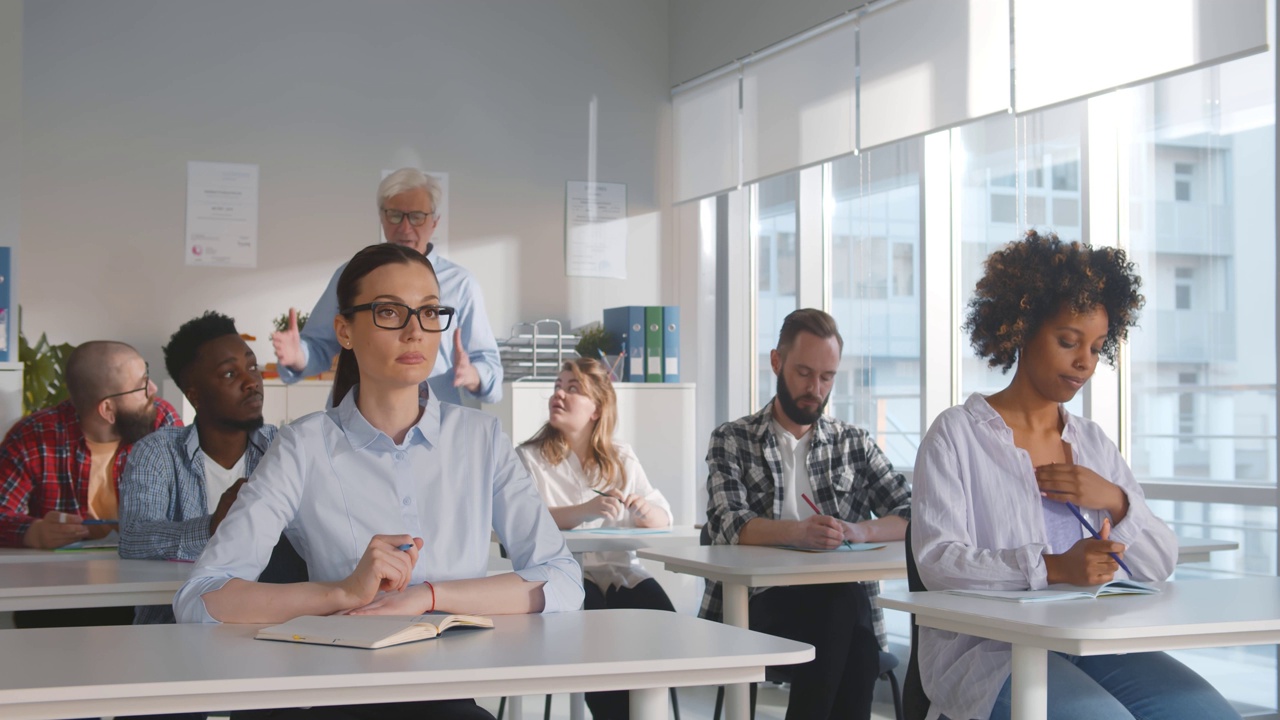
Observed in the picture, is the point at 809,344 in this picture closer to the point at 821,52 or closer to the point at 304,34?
the point at 821,52

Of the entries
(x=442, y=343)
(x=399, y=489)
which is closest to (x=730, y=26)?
(x=442, y=343)

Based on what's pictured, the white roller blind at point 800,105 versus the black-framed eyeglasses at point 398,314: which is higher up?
the white roller blind at point 800,105

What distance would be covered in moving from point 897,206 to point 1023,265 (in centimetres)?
270

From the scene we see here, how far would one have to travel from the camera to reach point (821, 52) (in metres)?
5.32

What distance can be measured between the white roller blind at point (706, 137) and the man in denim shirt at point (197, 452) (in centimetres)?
344

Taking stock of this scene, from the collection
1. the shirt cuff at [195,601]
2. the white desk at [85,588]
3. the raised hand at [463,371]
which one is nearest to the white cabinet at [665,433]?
the raised hand at [463,371]

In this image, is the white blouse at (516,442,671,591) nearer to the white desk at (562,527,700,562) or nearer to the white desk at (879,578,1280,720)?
the white desk at (562,527,700,562)

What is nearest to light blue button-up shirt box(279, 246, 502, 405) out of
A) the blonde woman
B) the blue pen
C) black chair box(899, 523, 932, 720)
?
the blonde woman

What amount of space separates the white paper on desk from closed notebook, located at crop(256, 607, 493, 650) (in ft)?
13.2

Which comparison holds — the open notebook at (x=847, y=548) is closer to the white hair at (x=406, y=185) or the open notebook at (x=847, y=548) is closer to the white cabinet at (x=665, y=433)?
the white hair at (x=406, y=185)

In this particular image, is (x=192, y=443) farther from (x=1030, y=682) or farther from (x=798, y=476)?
(x=1030, y=682)

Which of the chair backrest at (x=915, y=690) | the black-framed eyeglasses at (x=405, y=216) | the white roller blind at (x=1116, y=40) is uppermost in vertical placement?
the white roller blind at (x=1116, y=40)

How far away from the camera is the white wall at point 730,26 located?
17.6ft

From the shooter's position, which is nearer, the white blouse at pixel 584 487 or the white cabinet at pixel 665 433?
the white blouse at pixel 584 487
